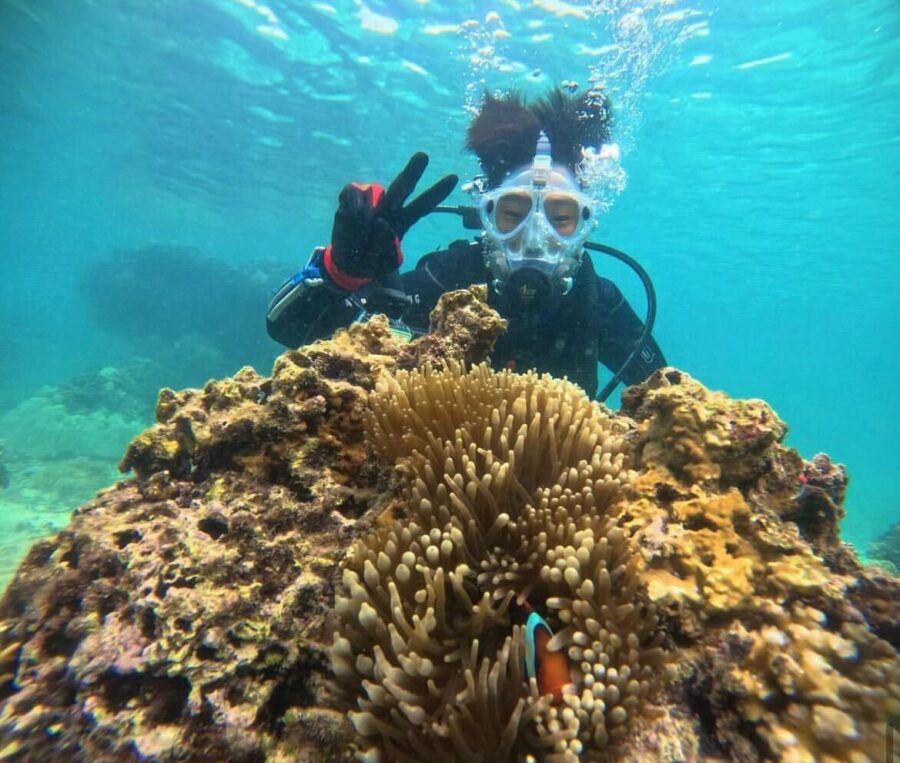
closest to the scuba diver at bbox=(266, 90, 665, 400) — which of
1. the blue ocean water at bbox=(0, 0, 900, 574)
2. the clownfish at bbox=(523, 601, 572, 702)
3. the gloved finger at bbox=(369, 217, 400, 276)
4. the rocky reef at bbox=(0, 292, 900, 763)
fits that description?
the gloved finger at bbox=(369, 217, 400, 276)

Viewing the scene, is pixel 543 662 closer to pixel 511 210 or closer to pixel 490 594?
pixel 490 594

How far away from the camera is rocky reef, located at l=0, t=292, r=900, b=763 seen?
146cm

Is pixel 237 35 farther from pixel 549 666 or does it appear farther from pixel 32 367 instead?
pixel 32 367

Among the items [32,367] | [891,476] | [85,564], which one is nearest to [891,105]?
[85,564]

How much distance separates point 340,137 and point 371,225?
2308 centimetres

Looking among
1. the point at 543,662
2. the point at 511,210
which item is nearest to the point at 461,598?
the point at 543,662

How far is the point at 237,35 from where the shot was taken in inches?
684

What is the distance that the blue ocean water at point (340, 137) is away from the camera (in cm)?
1518

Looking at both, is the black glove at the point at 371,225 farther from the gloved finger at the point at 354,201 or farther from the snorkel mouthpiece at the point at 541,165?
the snorkel mouthpiece at the point at 541,165

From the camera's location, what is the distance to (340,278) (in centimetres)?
468

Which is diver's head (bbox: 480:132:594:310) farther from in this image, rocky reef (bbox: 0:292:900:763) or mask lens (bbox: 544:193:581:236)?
rocky reef (bbox: 0:292:900:763)

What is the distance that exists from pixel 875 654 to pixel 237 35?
22.4 m

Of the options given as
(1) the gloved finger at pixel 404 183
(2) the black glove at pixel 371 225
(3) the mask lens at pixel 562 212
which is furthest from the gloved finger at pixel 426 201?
(3) the mask lens at pixel 562 212

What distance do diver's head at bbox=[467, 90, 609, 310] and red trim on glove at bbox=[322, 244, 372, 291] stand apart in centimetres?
157
